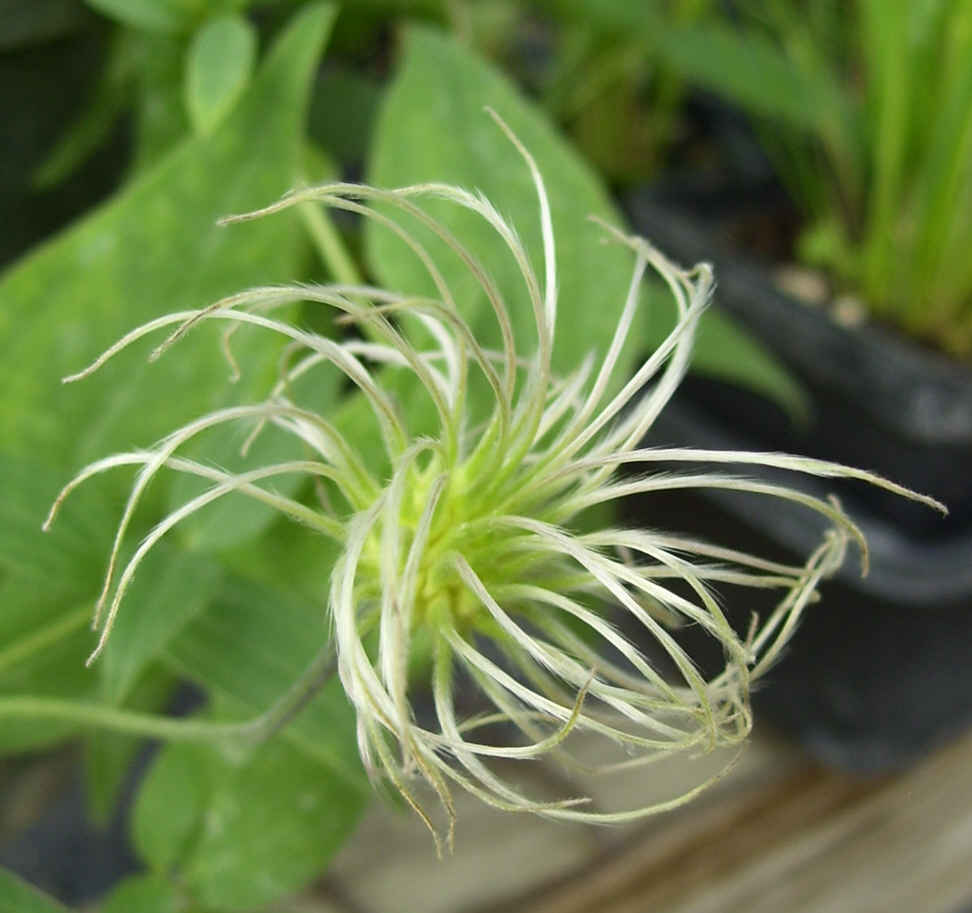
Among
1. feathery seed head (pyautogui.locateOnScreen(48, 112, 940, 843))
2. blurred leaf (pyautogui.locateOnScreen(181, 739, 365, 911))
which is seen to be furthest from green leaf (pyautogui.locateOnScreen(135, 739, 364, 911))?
feathery seed head (pyautogui.locateOnScreen(48, 112, 940, 843))

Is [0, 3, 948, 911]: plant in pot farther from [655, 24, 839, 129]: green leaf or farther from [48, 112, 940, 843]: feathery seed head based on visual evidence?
[655, 24, 839, 129]: green leaf

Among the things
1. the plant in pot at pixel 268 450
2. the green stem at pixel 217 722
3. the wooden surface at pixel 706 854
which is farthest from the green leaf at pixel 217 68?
the wooden surface at pixel 706 854

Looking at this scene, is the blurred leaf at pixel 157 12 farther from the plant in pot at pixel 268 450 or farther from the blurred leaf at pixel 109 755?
the blurred leaf at pixel 109 755

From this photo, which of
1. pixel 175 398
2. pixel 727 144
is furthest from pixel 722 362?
pixel 727 144

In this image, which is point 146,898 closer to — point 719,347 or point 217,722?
point 217,722

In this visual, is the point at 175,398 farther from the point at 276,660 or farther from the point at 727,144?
the point at 727,144

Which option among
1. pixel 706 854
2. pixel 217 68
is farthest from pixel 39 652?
pixel 706 854
